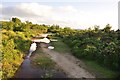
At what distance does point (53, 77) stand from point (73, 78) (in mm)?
1405

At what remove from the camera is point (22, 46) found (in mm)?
25812

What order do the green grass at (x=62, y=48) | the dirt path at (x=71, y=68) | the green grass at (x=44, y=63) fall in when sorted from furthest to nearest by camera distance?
1. the green grass at (x=62, y=48)
2. the green grass at (x=44, y=63)
3. the dirt path at (x=71, y=68)

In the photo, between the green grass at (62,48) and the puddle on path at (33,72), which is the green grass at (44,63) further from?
the green grass at (62,48)

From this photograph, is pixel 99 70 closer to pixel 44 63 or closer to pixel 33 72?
pixel 44 63

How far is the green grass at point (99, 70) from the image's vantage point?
16.4m

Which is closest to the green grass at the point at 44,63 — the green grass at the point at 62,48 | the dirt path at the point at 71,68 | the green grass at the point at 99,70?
the dirt path at the point at 71,68

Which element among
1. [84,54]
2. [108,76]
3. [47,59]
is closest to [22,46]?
[47,59]

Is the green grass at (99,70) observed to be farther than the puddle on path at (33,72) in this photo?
Yes

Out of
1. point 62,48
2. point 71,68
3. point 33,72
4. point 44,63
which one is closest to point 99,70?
point 71,68

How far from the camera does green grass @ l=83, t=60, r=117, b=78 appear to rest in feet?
53.9

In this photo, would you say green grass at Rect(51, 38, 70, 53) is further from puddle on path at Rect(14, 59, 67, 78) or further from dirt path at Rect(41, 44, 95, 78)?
puddle on path at Rect(14, 59, 67, 78)

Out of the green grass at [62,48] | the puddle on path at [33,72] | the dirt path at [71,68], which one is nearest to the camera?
the puddle on path at [33,72]

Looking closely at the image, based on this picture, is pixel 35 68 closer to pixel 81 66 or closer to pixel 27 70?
pixel 27 70

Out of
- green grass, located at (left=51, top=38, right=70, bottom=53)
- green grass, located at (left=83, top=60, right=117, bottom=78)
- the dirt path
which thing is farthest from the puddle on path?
green grass, located at (left=51, top=38, right=70, bottom=53)
